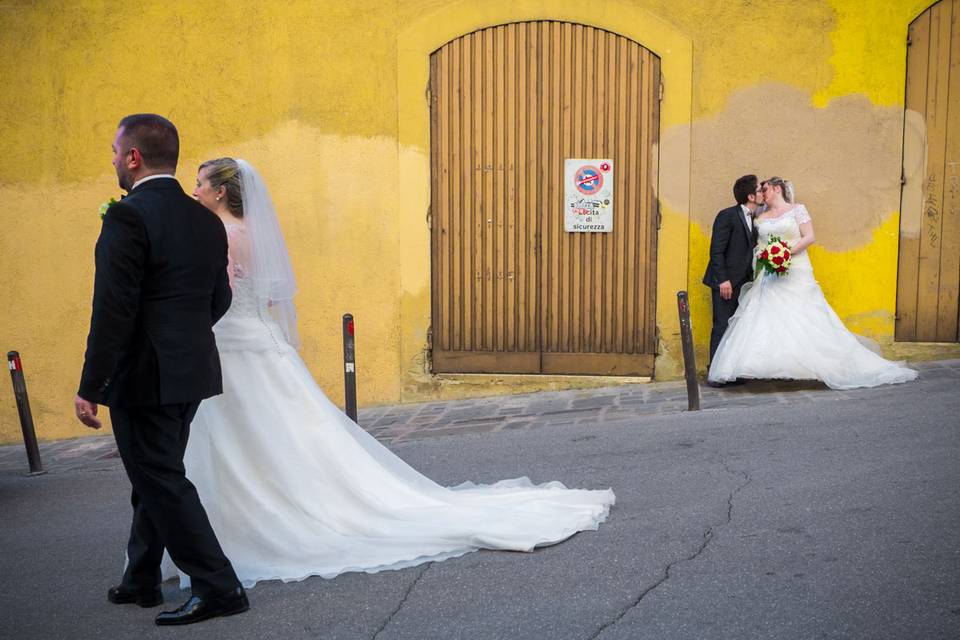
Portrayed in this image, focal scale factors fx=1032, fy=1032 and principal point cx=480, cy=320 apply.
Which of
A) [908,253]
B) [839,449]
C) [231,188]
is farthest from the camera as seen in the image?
[908,253]

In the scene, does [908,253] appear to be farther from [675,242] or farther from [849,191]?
[675,242]

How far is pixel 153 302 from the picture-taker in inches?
169

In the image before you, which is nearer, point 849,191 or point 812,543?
point 812,543

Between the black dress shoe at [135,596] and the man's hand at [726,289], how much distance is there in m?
6.54

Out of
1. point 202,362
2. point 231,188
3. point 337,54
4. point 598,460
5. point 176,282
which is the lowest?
point 598,460

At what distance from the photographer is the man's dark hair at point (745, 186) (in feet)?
32.3

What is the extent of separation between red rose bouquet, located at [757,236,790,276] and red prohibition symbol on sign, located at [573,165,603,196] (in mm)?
1873

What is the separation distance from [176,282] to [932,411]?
5835 mm

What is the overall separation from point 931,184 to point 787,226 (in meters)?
1.71

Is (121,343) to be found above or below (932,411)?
above

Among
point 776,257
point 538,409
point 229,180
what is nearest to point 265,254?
point 229,180

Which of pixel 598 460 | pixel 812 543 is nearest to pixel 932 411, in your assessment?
pixel 598 460

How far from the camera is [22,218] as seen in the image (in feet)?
36.6

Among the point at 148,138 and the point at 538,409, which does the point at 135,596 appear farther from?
the point at 538,409
